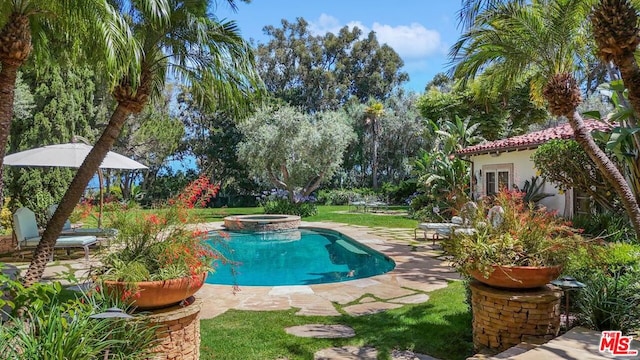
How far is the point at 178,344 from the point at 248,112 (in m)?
5.94

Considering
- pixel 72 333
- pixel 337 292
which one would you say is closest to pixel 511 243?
pixel 337 292

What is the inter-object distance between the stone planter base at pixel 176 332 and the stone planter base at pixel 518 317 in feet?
9.86

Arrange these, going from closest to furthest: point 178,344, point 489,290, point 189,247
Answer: point 178,344 < point 189,247 < point 489,290

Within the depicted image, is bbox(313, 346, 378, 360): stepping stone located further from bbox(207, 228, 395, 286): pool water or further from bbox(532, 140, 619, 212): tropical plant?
bbox(532, 140, 619, 212): tropical plant

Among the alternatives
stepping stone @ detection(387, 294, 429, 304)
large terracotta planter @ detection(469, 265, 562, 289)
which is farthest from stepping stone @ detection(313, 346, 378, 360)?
stepping stone @ detection(387, 294, 429, 304)

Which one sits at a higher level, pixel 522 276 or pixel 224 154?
pixel 224 154

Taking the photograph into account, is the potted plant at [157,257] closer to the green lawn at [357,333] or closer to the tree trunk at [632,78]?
the green lawn at [357,333]

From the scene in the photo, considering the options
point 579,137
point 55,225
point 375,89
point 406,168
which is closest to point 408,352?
point 579,137

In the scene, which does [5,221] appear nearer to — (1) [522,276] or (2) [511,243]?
(2) [511,243]

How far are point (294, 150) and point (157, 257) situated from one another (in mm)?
17820

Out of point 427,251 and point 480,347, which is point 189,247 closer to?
point 480,347

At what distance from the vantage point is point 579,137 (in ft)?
21.0

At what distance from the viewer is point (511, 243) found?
4.46 metres

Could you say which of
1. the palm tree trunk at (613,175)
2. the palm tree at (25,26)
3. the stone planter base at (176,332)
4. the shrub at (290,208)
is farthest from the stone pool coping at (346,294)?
the shrub at (290,208)
